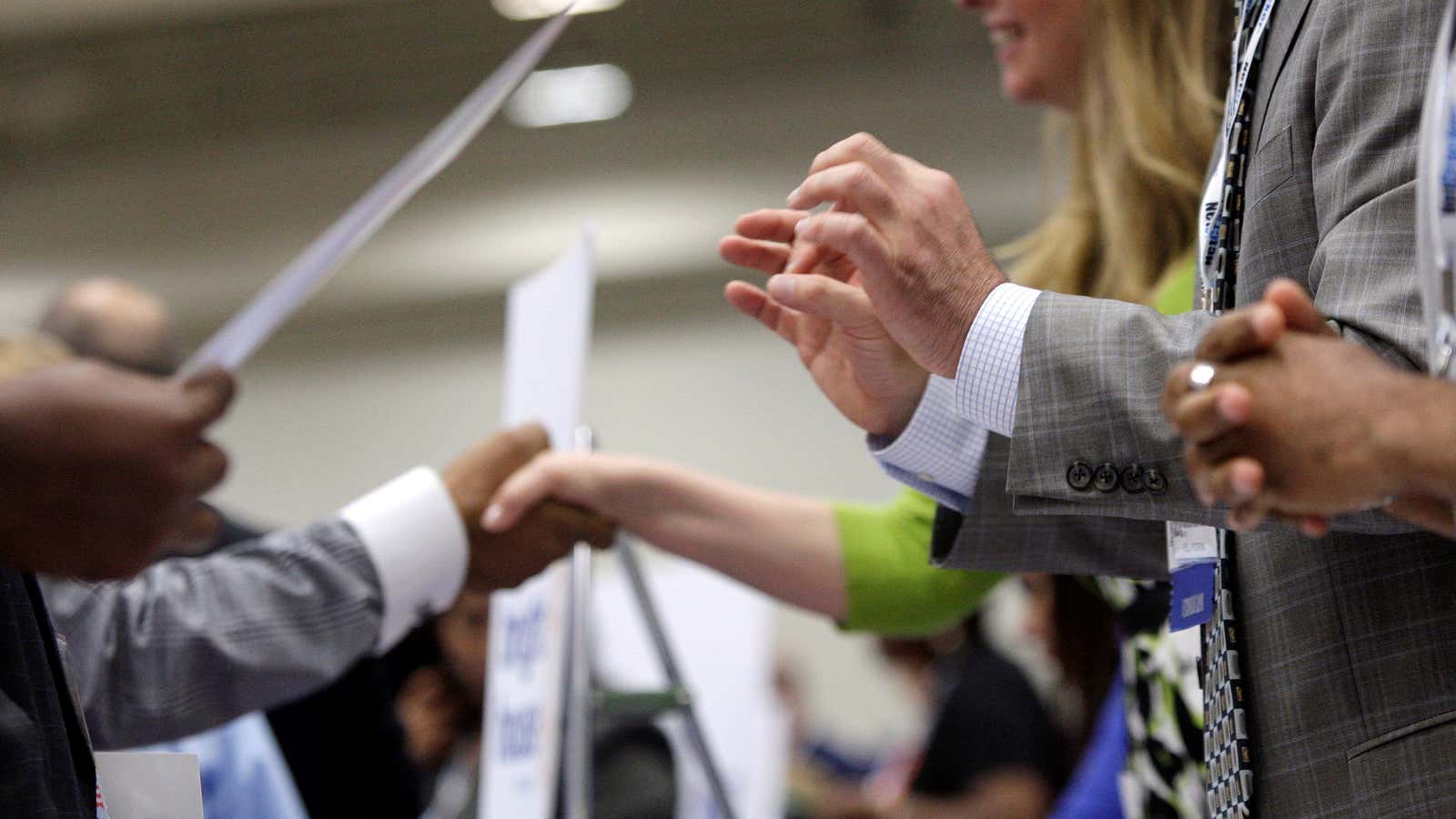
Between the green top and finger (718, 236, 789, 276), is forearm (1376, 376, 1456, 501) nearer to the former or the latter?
finger (718, 236, 789, 276)

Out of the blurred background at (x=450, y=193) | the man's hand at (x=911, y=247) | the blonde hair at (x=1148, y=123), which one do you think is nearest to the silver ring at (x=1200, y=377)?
the man's hand at (x=911, y=247)

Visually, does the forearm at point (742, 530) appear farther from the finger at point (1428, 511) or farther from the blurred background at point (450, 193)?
the blurred background at point (450, 193)

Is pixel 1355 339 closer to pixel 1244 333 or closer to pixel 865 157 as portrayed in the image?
pixel 1244 333

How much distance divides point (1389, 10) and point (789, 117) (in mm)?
5308

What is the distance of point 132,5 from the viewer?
6.14 metres

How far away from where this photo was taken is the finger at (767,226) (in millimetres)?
1220

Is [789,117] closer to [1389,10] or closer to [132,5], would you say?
[132,5]

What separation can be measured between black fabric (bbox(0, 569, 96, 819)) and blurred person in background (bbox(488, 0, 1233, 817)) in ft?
2.00

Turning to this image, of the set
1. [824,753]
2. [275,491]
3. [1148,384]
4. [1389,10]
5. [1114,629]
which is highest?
[1389,10]

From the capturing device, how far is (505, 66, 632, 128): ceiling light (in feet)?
20.9

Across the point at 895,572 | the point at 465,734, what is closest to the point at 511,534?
the point at 895,572

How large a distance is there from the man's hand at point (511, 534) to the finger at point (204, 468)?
988 millimetres

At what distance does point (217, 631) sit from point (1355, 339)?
4.02ft

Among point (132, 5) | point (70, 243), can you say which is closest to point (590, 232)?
point (132, 5)
